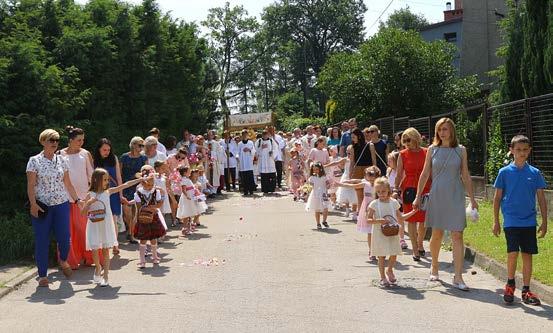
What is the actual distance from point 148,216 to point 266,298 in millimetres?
3111

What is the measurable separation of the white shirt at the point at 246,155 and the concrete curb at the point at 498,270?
13641 mm

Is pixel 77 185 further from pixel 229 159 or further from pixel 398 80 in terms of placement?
pixel 398 80

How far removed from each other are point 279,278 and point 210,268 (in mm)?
1362

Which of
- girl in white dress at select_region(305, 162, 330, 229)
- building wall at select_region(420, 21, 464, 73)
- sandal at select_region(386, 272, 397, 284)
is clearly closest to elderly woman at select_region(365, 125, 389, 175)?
girl in white dress at select_region(305, 162, 330, 229)

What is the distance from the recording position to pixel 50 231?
9.44 meters

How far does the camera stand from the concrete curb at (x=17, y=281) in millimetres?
8594

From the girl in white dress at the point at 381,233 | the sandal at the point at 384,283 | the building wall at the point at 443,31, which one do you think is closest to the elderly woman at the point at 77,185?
the girl in white dress at the point at 381,233

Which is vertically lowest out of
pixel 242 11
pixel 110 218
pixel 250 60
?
pixel 110 218

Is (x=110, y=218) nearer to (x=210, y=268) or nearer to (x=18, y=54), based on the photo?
(x=210, y=268)

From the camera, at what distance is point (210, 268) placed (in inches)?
396

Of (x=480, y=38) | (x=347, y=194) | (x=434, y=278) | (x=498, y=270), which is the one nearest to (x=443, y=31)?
(x=480, y=38)

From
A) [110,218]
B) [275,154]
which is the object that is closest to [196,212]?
[110,218]

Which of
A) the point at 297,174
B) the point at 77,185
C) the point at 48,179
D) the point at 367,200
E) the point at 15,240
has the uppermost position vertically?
the point at 48,179

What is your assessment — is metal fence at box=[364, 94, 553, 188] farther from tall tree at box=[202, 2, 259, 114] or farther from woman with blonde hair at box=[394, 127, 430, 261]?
tall tree at box=[202, 2, 259, 114]
